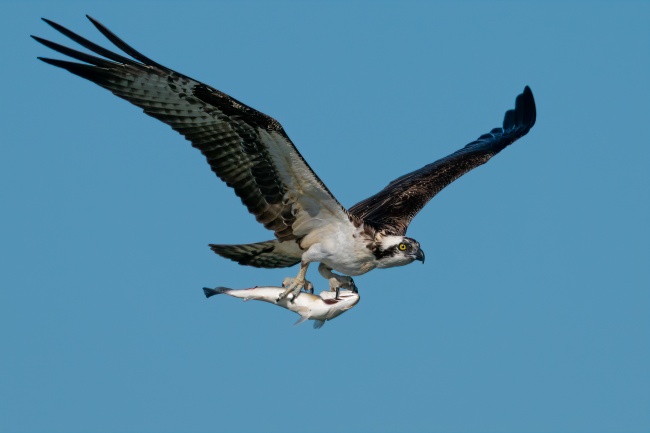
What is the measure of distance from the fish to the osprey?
0.12m

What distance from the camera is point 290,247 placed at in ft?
49.1

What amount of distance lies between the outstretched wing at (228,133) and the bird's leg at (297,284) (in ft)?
1.70

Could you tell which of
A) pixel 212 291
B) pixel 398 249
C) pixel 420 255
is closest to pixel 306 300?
pixel 212 291

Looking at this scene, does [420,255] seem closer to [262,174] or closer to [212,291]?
[262,174]

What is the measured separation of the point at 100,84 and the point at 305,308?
353 centimetres

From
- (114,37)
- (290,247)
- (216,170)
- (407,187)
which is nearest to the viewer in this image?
(114,37)

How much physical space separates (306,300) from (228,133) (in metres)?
2.19

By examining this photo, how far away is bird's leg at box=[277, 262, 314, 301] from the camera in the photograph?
1419 cm

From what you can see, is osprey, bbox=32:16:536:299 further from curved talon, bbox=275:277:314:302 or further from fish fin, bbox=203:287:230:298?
fish fin, bbox=203:287:230:298

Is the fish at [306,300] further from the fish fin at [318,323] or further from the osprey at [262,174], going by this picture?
the osprey at [262,174]

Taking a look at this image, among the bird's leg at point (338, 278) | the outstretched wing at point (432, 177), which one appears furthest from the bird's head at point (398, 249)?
the bird's leg at point (338, 278)

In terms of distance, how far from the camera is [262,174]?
14.1 meters

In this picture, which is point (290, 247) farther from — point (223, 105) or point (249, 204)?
point (223, 105)

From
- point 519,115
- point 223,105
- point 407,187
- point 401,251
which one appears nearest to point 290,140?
point 223,105
